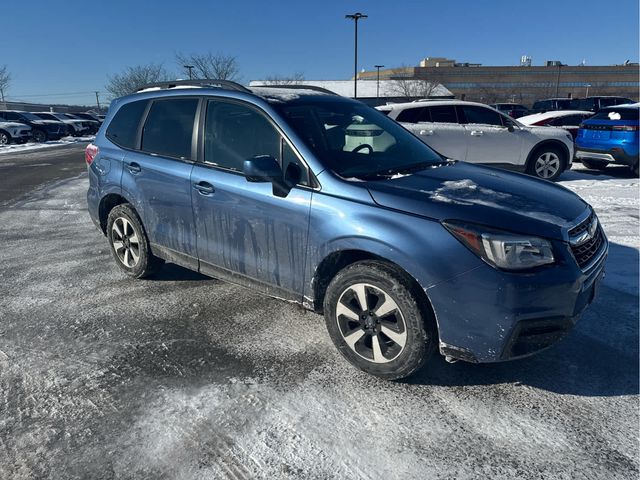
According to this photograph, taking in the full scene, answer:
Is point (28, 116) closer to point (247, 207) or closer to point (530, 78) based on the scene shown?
point (247, 207)

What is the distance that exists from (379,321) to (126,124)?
330cm

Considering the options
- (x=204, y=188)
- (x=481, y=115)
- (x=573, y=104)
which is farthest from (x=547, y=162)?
(x=573, y=104)

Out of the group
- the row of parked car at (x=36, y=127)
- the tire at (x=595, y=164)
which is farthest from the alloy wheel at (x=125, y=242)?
the row of parked car at (x=36, y=127)

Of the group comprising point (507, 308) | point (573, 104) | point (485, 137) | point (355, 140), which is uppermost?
point (573, 104)

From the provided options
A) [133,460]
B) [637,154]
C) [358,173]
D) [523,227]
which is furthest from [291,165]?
[637,154]

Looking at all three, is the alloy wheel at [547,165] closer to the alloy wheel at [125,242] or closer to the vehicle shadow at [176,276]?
the vehicle shadow at [176,276]

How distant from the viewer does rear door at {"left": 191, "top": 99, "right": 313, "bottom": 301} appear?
3131 mm

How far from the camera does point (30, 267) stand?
16.6ft

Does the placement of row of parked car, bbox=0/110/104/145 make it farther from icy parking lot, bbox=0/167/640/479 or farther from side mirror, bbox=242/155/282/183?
side mirror, bbox=242/155/282/183

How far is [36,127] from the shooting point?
2831 centimetres

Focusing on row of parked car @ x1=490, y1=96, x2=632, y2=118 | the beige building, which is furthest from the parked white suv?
the beige building

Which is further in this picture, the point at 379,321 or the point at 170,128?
the point at 170,128

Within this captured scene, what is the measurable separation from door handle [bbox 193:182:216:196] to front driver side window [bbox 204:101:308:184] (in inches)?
7.4

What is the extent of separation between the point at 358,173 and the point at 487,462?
186 centimetres
